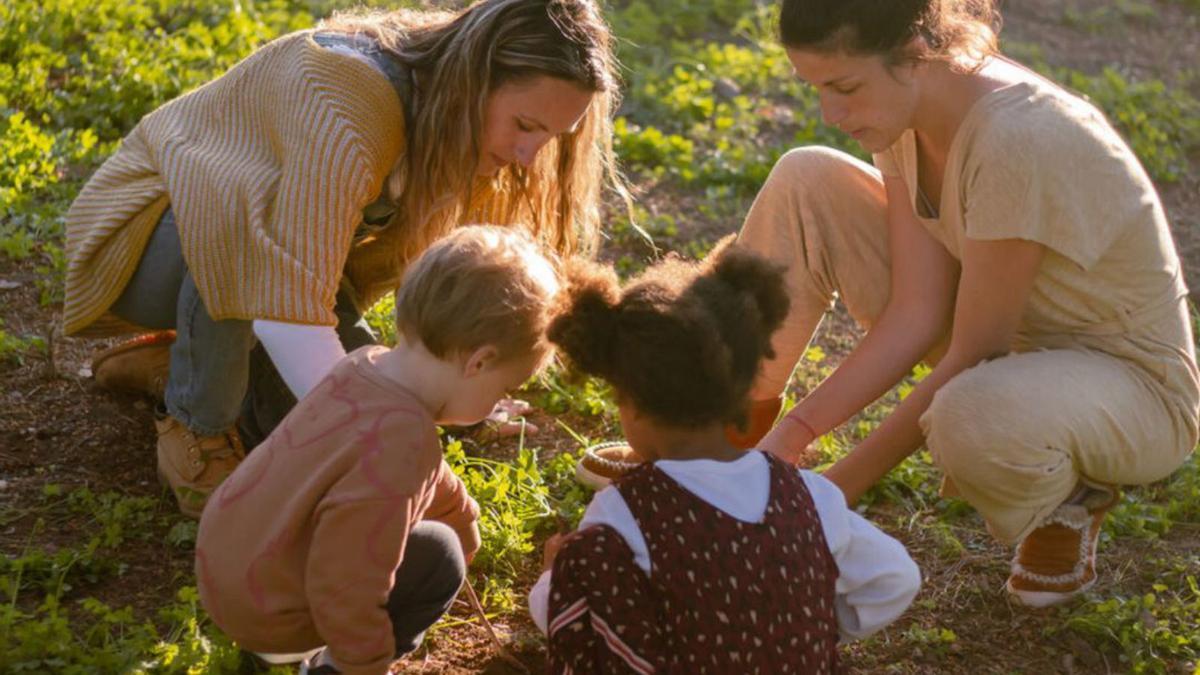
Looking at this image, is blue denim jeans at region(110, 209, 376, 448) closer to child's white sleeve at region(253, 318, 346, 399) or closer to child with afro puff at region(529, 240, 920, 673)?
child's white sleeve at region(253, 318, 346, 399)

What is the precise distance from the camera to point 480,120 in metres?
3.02

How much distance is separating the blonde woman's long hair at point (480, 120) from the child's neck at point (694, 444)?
97cm

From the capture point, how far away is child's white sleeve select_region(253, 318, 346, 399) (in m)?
2.78

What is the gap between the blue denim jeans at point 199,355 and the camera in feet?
10.3

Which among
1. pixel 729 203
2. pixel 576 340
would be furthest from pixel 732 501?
pixel 729 203

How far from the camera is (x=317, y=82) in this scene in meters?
2.97

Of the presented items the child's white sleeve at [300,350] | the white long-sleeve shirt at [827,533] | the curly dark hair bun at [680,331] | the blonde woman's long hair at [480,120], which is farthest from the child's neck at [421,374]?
the blonde woman's long hair at [480,120]

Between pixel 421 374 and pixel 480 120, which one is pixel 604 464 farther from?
pixel 421 374

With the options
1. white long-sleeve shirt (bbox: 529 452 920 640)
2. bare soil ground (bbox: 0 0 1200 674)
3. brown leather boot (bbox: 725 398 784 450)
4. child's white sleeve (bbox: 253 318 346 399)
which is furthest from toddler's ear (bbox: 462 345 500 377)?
brown leather boot (bbox: 725 398 784 450)

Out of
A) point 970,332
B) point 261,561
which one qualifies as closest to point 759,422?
point 970,332

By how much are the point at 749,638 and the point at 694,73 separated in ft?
13.9

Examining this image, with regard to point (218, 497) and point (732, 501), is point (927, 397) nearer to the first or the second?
point (732, 501)

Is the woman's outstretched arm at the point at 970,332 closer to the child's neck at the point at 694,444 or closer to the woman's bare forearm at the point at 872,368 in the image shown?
the woman's bare forearm at the point at 872,368

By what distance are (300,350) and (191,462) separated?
591 millimetres
